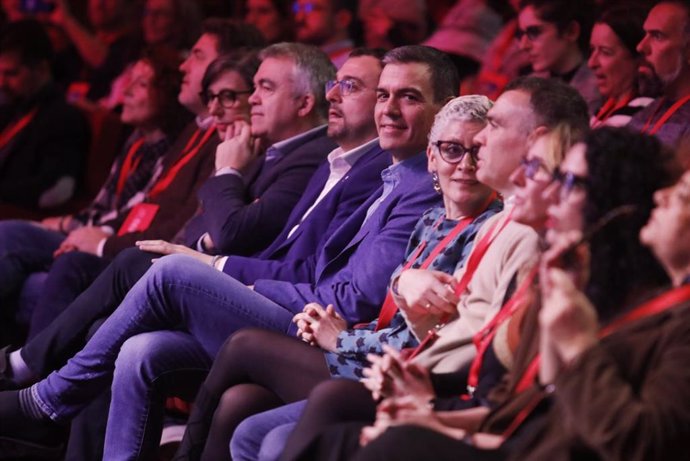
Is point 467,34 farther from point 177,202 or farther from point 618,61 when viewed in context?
point 177,202

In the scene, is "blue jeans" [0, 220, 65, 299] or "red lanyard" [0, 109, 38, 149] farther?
"red lanyard" [0, 109, 38, 149]

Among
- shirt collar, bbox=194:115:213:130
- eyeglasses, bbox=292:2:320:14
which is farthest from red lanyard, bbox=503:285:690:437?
eyeglasses, bbox=292:2:320:14

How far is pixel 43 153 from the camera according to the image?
17.6 feet

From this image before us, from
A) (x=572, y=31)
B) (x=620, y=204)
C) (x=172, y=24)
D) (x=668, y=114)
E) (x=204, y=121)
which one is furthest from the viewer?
(x=172, y=24)

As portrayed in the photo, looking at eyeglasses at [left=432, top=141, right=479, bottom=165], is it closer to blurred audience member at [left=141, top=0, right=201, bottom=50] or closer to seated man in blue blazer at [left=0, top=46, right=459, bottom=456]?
seated man in blue blazer at [left=0, top=46, right=459, bottom=456]

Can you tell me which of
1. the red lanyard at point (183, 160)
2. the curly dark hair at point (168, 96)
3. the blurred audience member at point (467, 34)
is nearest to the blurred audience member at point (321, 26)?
the blurred audience member at point (467, 34)

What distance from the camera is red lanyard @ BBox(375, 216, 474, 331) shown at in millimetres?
2928

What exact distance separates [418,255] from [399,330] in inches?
7.2

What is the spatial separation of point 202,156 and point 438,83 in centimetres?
130

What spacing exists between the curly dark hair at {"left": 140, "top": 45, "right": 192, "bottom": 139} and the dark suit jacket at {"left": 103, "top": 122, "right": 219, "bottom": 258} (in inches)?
16.1

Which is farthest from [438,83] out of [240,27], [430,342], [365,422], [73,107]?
[73,107]

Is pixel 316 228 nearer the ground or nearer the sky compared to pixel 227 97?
nearer the ground

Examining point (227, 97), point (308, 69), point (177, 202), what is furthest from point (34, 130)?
point (308, 69)

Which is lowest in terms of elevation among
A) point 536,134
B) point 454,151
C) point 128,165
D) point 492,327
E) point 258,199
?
point 128,165
